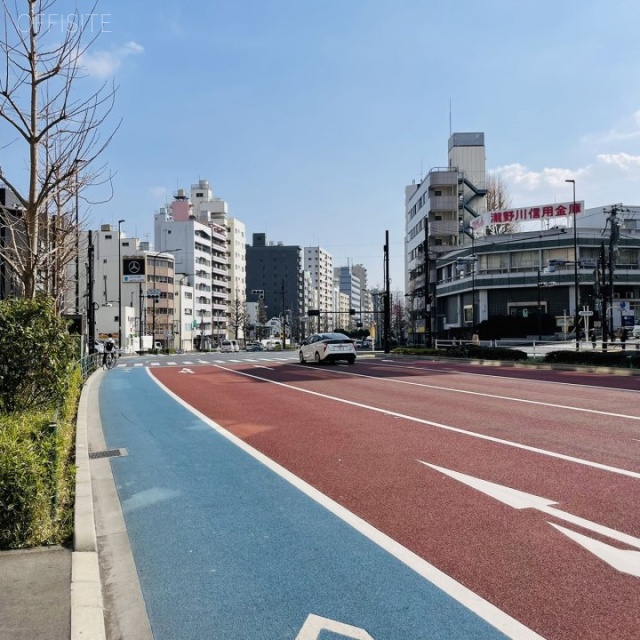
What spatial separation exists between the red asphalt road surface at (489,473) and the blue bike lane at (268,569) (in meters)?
0.31

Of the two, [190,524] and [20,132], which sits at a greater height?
[20,132]

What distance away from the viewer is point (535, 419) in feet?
36.2

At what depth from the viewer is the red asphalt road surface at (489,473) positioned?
3.92 m

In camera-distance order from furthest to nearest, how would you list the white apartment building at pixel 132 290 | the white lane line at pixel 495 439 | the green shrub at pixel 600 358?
the white apartment building at pixel 132 290 → the green shrub at pixel 600 358 → the white lane line at pixel 495 439

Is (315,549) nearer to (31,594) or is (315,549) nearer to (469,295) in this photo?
(31,594)

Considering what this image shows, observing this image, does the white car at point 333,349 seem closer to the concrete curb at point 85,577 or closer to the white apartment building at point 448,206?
the concrete curb at point 85,577

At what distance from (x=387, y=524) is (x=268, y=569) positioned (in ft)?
4.37

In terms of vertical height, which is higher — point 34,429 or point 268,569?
point 34,429

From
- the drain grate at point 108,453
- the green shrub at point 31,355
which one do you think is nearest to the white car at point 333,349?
the drain grate at point 108,453

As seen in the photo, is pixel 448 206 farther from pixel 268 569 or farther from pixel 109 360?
pixel 268 569

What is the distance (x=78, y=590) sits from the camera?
13.1ft

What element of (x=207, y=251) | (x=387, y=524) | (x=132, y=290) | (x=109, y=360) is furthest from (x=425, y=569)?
(x=207, y=251)

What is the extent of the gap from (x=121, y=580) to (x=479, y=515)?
3.12 m

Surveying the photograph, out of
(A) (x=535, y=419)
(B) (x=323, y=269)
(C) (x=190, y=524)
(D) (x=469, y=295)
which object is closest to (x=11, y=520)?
(C) (x=190, y=524)
